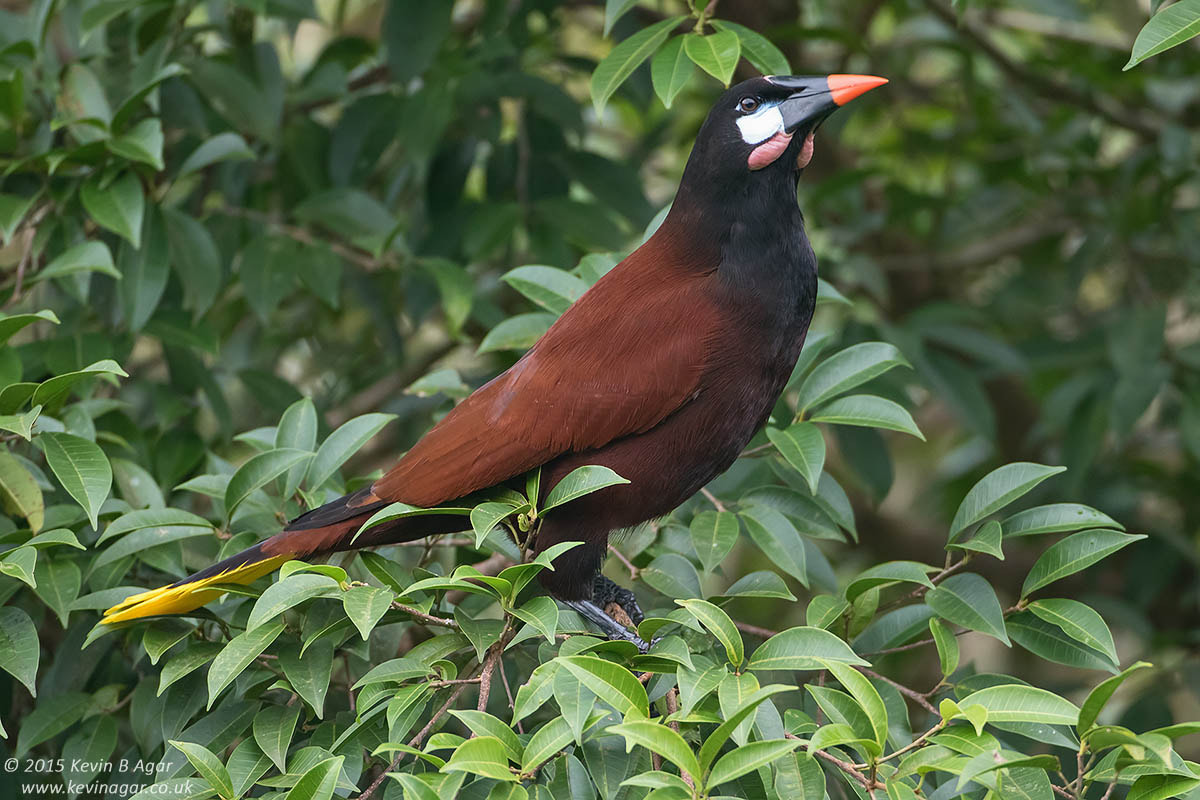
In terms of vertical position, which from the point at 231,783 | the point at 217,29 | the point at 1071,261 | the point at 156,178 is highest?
the point at 217,29

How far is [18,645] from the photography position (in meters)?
1.62

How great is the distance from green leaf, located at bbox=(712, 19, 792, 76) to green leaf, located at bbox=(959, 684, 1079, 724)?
3.45 ft

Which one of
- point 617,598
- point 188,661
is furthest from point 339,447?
point 617,598

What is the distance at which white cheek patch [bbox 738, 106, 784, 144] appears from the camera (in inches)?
74.2

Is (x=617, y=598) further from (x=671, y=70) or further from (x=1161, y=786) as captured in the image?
(x=1161, y=786)

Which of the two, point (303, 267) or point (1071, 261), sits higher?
point (303, 267)

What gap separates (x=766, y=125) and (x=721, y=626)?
883 mm

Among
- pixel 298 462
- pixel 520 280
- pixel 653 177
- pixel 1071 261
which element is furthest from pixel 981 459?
pixel 298 462

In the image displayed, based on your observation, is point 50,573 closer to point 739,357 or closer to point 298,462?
point 298,462

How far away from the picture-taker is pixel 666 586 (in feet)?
6.15

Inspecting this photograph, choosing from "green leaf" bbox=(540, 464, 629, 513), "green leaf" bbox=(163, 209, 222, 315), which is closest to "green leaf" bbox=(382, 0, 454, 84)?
"green leaf" bbox=(163, 209, 222, 315)

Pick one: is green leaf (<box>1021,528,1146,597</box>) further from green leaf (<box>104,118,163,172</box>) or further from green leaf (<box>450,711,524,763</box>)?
green leaf (<box>104,118,163,172</box>)

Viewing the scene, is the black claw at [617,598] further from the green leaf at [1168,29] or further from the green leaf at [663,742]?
the green leaf at [1168,29]

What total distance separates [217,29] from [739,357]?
5.39 feet
